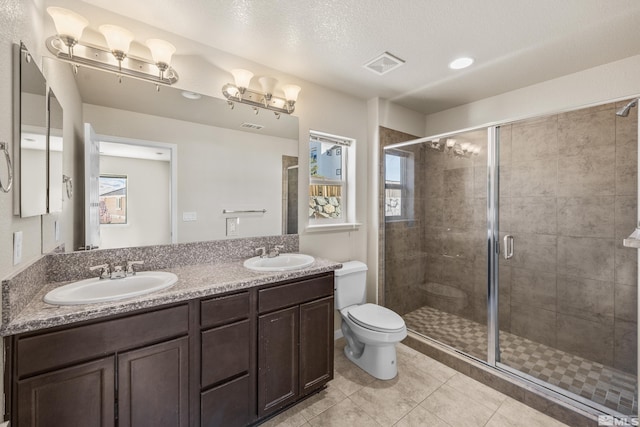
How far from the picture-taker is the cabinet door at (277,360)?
5.26 ft

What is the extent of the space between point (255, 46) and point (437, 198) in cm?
227

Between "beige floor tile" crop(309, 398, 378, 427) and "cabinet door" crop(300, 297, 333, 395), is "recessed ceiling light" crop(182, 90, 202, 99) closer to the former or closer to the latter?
"cabinet door" crop(300, 297, 333, 395)

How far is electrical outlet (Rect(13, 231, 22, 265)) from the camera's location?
3.39ft

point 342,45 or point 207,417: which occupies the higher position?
point 342,45

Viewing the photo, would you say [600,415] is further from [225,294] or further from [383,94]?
[383,94]

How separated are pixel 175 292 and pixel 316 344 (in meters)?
1.00

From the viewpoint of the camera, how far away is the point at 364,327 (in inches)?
82.7

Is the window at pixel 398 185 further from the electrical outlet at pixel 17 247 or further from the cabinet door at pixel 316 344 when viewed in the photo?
the electrical outlet at pixel 17 247

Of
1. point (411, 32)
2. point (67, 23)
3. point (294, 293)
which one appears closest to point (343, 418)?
point (294, 293)

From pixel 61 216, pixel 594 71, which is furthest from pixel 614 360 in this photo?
pixel 61 216

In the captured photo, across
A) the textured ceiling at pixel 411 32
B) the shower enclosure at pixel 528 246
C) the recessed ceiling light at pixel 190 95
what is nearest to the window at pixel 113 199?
the recessed ceiling light at pixel 190 95

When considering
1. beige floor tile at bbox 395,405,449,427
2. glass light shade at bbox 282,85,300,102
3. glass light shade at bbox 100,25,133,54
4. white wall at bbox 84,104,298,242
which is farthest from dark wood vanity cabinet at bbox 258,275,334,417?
glass light shade at bbox 100,25,133,54

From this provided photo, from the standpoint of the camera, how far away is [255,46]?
1.94 meters

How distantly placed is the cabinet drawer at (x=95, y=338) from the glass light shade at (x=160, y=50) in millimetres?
1448
